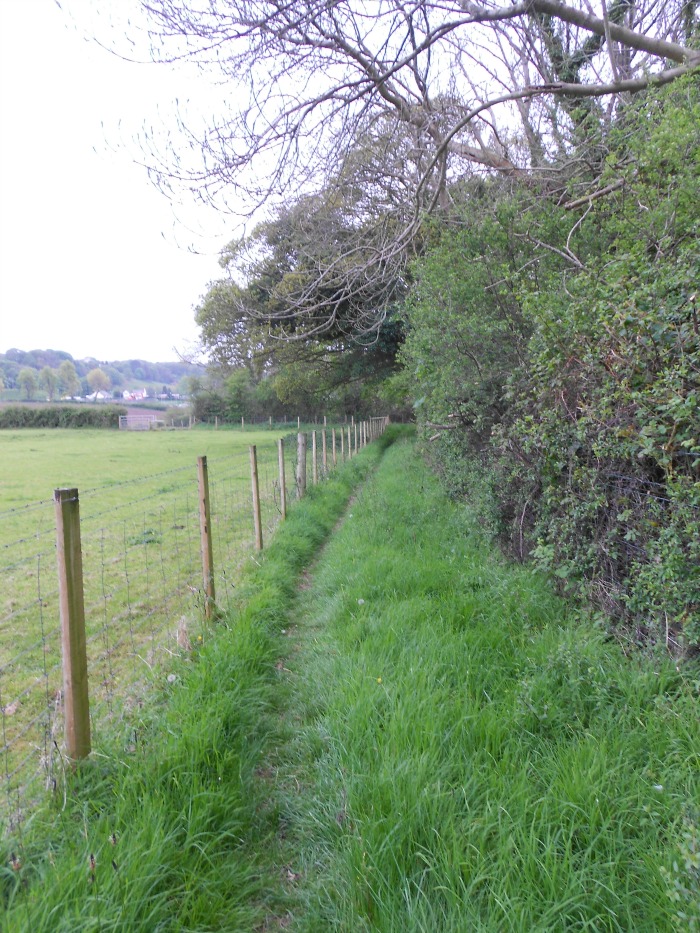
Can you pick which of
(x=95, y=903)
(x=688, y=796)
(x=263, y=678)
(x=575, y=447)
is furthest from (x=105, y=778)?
(x=575, y=447)

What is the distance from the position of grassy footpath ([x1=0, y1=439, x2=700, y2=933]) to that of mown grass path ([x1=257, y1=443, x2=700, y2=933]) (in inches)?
0.4

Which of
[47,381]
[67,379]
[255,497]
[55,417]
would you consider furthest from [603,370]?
[67,379]

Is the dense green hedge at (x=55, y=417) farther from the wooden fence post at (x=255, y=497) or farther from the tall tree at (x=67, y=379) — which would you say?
the wooden fence post at (x=255, y=497)

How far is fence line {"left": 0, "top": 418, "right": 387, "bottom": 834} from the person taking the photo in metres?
2.63

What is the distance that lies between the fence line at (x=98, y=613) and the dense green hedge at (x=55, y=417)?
4829cm

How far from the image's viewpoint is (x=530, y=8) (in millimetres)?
6109

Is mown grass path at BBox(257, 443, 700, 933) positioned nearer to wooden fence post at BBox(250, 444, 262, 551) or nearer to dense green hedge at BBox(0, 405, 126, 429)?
wooden fence post at BBox(250, 444, 262, 551)

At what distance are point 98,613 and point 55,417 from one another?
185 feet

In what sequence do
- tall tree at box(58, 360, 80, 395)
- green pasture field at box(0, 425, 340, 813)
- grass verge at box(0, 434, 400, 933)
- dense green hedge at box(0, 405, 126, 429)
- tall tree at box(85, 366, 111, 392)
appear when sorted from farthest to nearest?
tall tree at box(85, 366, 111, 392), tall tree at box(58, 360, 80, 395), dense green hedge at box(0, 405, 126, 429), green pasture field at box(0, 425, 340, 813), grass verge at box(0, 434, 400, 933)

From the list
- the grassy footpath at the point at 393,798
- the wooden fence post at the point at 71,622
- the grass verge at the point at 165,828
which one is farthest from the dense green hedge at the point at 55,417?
the wooden fence post at the point at 71,622

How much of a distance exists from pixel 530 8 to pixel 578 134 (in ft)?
5.20

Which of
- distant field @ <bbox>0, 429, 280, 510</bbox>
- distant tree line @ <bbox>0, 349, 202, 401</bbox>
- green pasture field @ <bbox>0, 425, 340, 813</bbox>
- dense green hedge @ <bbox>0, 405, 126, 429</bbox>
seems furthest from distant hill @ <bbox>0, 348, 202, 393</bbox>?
green pasture field @ <bbox>0, 425, 340, 813</bbox>

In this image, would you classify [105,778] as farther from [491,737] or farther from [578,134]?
[578,134]

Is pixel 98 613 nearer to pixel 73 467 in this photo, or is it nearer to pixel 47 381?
pixel 73 467
